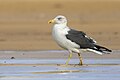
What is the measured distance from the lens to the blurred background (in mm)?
22594

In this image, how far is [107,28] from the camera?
2828 cm

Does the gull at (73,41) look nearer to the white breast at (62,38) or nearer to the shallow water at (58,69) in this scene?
the white breast at (62,38)

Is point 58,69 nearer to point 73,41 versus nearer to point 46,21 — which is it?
point 73,41

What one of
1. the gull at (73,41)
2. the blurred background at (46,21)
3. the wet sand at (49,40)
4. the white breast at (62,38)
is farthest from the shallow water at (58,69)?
the blurred background at (46,21)

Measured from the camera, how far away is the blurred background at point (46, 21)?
2259 centimetres

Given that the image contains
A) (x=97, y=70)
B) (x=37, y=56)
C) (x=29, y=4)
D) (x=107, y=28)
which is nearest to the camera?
→ (x=97, y=70)

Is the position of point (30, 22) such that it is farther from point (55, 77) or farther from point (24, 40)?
point (55, 77)

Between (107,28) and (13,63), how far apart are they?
12.8 meters

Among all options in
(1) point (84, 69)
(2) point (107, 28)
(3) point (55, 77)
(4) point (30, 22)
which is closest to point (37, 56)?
(1) point (84, 69)

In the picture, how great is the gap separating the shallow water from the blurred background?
404 cm

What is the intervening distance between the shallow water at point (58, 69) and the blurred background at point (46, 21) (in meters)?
4.04

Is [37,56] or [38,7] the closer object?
[37,56]

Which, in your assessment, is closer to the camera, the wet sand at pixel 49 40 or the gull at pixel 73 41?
the wet sand at pixel 49 40

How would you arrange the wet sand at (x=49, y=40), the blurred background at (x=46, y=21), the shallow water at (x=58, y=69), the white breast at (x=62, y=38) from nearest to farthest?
Answer: the shallow water at (x=58, y=69)
the wet sand at (x=49, y=40)
the white breast at (x=62, y=38)
the blurred background at (x=46, y=21)
